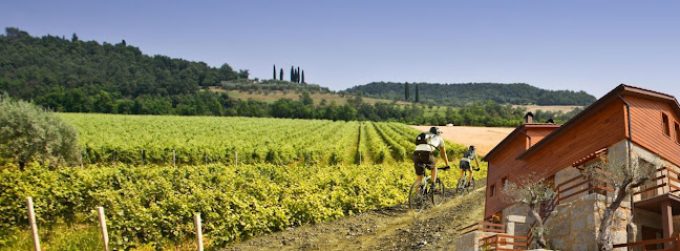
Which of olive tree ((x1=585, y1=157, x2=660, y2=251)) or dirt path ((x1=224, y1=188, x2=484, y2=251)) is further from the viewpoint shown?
dirt path ((x1=224, y1=188, x2=484, y2=251))

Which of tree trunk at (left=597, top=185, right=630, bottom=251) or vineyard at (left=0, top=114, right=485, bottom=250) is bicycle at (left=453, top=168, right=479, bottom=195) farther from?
tree trunk at (left=597, top=185, right=630, bottom=251)

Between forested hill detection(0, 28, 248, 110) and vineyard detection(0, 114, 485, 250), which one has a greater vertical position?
forested hill detection(0, 28, 248, 110)

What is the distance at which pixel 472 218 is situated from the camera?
25.3 meters

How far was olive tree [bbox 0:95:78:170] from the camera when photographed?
124 feet

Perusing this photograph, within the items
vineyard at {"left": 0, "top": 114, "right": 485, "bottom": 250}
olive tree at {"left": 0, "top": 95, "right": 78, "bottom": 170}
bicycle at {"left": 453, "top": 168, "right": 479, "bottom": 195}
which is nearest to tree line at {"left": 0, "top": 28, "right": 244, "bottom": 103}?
olive tree at {"left": 0, "top": 95, "right": 78, "bottom": 170}

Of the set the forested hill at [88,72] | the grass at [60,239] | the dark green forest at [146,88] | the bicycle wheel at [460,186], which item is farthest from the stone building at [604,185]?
the forested hill at [88,72]

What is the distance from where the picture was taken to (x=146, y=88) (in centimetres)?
13838

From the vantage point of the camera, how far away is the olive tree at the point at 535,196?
16.9m

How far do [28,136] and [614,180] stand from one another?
33.7 m

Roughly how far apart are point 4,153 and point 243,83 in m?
141

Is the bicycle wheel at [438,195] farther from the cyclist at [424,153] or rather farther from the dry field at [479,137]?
the dry field at [479,137]

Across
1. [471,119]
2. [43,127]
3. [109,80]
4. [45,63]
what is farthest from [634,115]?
[45,63]

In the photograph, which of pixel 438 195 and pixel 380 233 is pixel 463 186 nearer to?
pixel 438 195

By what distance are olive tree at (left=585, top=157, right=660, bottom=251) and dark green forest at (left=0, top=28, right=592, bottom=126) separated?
78206 mm
